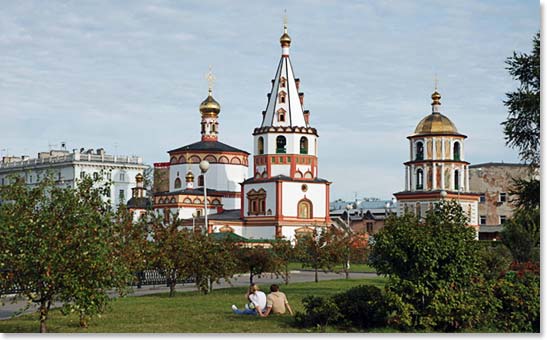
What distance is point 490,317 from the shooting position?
14922 millimetres

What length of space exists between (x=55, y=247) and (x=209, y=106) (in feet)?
194

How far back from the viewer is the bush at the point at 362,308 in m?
15.1

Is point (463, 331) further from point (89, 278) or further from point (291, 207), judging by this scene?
point (291, 207)

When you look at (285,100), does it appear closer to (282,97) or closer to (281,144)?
(282,97)

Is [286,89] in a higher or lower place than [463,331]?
higher

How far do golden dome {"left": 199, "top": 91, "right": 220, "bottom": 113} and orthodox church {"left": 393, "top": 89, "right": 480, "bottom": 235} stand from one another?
17.2 meters

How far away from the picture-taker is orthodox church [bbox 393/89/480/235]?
61844 mm

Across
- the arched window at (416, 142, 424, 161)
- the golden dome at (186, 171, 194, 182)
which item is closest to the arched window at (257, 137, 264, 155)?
the golden dome at (186, 171, 194, 182)

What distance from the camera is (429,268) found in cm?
1484

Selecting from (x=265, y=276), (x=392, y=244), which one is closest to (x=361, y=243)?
(x=265, y=276)

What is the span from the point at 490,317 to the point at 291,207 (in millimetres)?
44206

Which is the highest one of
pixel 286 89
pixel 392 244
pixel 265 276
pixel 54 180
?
pixel 286 89

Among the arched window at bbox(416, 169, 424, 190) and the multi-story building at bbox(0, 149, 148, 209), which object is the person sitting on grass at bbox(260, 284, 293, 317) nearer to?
the arched window at bbox(416, 169, 424, 190)

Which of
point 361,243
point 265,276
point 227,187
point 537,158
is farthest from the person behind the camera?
point 227,187
